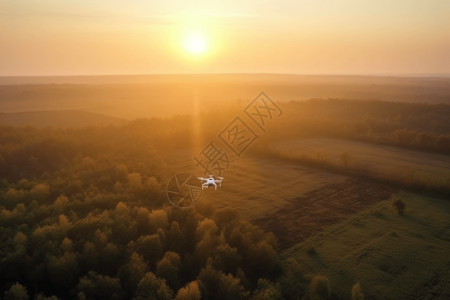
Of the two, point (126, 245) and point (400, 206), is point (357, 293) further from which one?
point (400, 206)

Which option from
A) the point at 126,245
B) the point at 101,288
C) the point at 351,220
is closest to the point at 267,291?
the point at 101,288

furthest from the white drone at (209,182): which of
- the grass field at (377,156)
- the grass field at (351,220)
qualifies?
the grass field at (377,156)

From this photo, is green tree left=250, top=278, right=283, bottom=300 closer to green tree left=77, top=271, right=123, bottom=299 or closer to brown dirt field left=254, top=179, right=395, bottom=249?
brown dirt field left=254, top=179, right=395, bottom=249

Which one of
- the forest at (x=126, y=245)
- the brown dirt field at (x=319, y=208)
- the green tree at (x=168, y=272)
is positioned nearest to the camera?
the forest at (x=126, y=245)

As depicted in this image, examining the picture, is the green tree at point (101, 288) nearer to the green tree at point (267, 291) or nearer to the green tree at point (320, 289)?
the green tree at point (267, 291)

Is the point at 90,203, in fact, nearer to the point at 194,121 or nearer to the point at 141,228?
the point at 141,228
